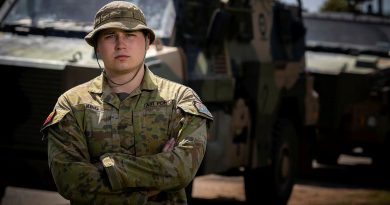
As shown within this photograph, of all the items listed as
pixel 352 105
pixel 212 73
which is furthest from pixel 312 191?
pixel 212 73

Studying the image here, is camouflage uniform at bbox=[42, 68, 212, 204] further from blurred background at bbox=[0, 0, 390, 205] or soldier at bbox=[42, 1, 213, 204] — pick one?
blurred background at bbox=[0, 0, 390, 205]

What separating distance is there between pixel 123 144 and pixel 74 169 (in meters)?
0.19

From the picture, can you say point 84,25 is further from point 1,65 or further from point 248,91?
point 248,91

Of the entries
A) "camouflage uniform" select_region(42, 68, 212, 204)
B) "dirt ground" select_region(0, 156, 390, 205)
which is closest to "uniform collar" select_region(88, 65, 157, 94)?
"camouflage uniform" select_region(42, 68, 212, 204)

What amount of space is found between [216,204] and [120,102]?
7.09 metres

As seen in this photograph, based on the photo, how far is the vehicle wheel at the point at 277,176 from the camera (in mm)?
10477

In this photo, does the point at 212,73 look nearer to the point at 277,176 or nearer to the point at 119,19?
the point at 277,176

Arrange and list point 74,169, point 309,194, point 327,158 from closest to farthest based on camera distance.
A: point 74,169
point 309,194
point 327,158

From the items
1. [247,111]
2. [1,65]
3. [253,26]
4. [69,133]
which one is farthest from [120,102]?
[253,26]

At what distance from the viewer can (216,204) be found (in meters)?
10.7

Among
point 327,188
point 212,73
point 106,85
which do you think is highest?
point 106,85

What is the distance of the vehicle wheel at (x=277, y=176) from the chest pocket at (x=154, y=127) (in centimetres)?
670

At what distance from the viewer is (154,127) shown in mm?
3752

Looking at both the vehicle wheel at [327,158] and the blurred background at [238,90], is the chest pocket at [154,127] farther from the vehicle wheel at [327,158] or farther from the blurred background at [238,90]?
the vehicle wheel at [327,158]
